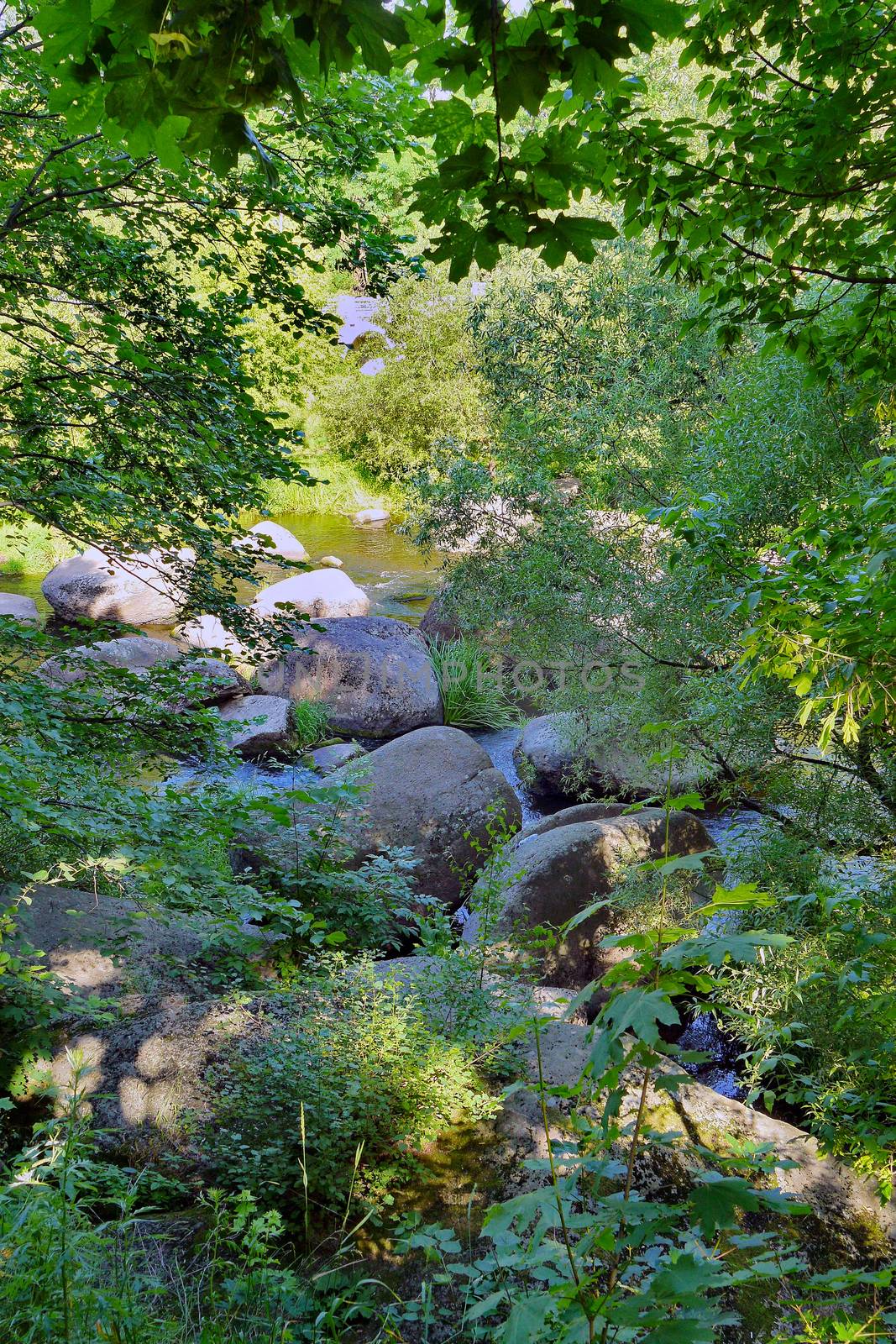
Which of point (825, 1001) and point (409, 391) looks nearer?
point (825, 1001)

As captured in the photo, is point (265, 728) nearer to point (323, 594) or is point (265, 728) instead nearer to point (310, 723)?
point (310, 723)

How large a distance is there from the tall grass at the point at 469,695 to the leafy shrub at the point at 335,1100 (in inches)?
317

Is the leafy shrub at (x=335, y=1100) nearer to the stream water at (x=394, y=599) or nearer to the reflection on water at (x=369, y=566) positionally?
the stream water at (x=394, y=599)

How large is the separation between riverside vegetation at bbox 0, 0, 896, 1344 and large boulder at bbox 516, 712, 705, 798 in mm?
1114

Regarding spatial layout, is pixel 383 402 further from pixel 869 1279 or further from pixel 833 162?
pixel 869 1279

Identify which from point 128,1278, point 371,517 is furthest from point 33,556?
point 128,1278

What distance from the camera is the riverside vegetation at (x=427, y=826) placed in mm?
1430

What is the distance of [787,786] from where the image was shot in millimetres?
5359

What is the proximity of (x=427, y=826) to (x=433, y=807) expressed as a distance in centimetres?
18

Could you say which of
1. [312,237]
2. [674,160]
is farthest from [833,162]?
[312,237]

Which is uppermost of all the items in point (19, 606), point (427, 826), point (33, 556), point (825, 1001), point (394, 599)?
point (33, 556)

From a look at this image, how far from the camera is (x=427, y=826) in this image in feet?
23.7

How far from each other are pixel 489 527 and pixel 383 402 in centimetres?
1468

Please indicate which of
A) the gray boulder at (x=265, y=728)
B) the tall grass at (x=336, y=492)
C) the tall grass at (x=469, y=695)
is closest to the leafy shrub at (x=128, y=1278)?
the gray boulder at (x=265, y=728)
